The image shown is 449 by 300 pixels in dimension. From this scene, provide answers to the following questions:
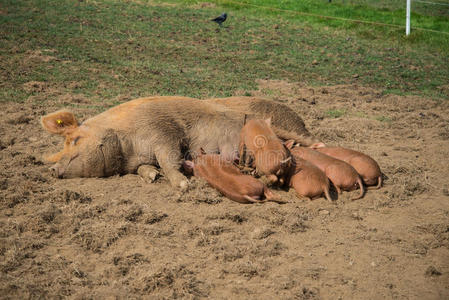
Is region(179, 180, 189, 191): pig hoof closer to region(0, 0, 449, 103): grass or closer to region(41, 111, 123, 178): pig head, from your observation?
region(41, 111, 123, 178): pig head

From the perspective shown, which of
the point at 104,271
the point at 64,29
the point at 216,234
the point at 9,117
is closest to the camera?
the point at 104,271

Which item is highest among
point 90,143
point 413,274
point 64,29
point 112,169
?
point 64,29

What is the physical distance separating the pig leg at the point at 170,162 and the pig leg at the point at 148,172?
12 centimetres

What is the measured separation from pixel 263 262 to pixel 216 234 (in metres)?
0.62

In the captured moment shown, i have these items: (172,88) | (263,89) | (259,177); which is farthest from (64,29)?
(259,177)

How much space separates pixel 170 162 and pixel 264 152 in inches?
42.5

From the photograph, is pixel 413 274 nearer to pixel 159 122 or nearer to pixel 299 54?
pixel 159 122

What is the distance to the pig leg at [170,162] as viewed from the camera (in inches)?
202

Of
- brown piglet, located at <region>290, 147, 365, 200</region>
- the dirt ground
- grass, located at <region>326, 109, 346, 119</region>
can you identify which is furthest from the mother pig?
grass, located at <region>326, 109, 346, 119</region>

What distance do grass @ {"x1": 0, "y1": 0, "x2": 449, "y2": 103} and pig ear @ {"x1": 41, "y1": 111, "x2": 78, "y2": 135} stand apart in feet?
7.84

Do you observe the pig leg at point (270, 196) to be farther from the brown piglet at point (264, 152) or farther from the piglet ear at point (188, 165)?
the piglet ear at point (188, 165)

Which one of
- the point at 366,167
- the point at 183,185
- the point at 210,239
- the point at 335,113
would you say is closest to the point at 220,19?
the point at 335,113

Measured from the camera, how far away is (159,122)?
209 inches

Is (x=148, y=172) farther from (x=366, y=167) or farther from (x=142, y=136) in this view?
(x=366, y=167)
